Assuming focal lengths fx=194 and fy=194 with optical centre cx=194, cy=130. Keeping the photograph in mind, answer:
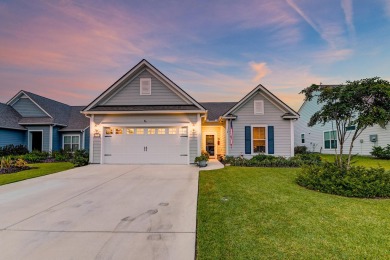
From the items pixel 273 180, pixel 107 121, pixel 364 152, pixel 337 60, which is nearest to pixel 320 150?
pixel 364 152

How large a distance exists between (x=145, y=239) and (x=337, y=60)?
16.7 meters

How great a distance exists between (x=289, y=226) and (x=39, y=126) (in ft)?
68.4

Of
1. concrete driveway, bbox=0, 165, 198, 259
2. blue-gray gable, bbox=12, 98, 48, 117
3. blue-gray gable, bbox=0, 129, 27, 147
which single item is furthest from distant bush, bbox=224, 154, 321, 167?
blue-gray gable, bbox=0, 129, 27, 147

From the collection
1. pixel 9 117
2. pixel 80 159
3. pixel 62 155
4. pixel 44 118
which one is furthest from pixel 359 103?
pixel 9 117

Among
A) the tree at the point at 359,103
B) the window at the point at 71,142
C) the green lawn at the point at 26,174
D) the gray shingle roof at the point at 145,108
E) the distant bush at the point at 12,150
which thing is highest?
the gray shingle roof at the point at 145,108

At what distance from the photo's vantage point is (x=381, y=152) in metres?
14.8

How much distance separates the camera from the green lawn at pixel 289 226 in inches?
106

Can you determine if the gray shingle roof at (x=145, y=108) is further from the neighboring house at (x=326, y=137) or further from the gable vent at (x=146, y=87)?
the neighboring house at (x=326, y=137)

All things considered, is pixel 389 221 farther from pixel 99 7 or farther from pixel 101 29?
pixel 101 29

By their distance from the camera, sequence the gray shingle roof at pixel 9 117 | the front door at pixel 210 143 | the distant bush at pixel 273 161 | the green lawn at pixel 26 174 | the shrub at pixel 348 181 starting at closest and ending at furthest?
the shrub at pixel 348 181, the green lawn at pixel 26 174, the distant bush at pixel 273 161, the gray shingle roof at pixel 9 117, the front door at pixel 210 143

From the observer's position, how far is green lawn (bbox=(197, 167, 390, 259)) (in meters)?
2.69

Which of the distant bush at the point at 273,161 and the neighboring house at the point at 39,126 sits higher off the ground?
the neighboring house at the point at 39,126

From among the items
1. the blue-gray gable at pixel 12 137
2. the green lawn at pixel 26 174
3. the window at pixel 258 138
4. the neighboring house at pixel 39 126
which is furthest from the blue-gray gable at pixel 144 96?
the blue-gray gable at pixel 12 137

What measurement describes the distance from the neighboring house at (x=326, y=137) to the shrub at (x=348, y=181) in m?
5.55
